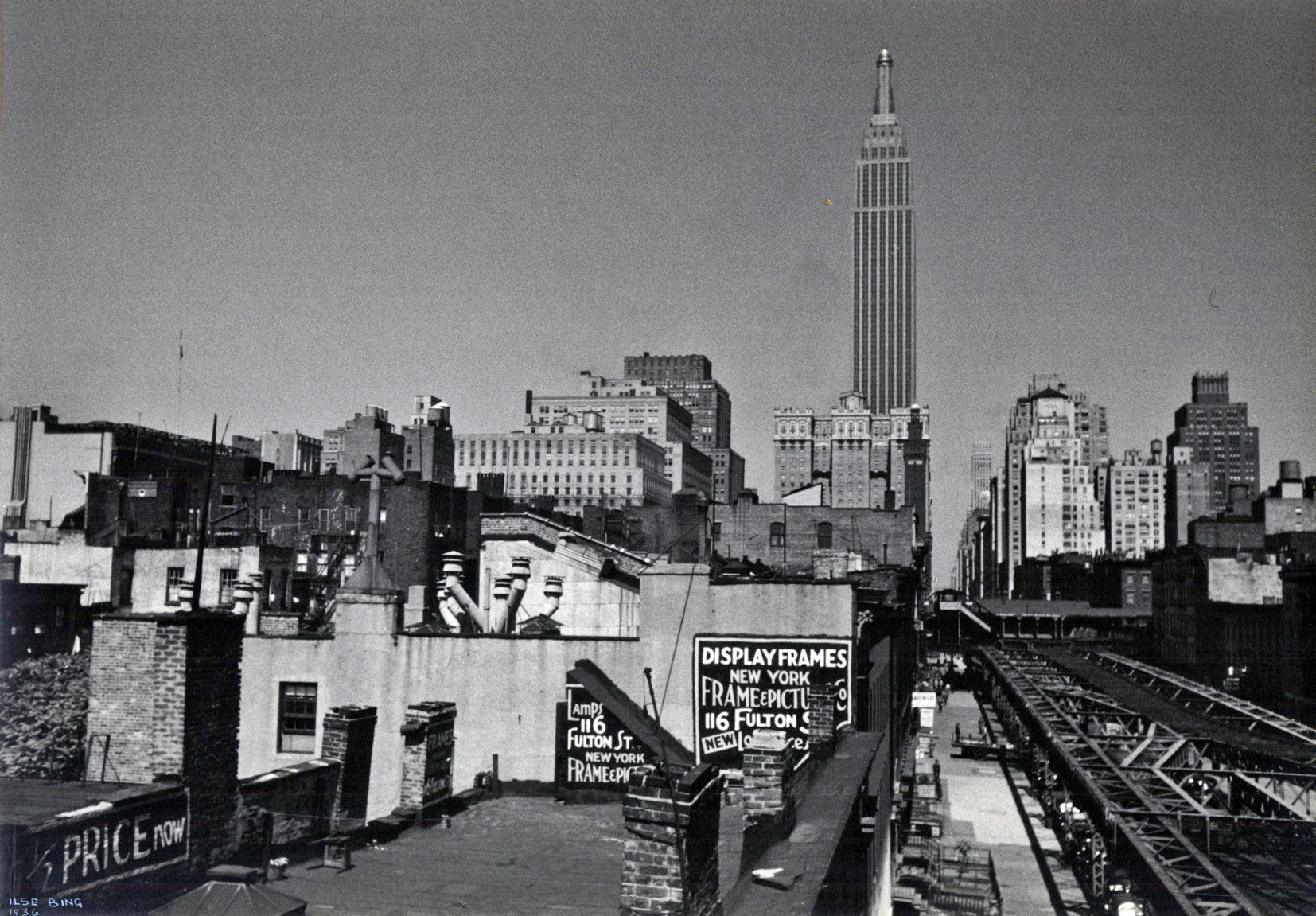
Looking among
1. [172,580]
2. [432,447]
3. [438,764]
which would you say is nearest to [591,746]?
[438,764]

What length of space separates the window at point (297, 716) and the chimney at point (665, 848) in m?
17.3

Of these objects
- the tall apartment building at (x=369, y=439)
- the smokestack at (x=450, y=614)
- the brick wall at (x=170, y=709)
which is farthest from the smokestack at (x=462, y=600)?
the tall apartment building at (x=369, y=439)

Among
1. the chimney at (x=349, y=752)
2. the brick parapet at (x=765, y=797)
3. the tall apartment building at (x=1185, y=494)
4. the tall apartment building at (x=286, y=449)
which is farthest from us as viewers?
the tall apartment building at (x=1185, y=494)

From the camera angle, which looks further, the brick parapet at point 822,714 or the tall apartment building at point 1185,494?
the tall apartment building at point 1185,494

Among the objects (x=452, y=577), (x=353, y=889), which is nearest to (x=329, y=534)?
(x=452, y=577)

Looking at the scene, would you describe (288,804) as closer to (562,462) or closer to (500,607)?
(500,607)

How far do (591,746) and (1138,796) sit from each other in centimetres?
1322

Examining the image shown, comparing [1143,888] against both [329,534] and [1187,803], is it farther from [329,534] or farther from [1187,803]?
[329,534]

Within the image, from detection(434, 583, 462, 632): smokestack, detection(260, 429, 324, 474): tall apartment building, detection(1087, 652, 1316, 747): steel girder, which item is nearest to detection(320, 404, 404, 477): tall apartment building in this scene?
detection(260, 429, 324, 474): tall apartment building

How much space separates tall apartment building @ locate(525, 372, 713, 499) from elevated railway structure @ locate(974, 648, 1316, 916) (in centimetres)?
12168

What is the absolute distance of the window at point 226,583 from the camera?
4434 centimetres

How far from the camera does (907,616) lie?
55656 mm

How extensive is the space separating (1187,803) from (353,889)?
2298 centimetres

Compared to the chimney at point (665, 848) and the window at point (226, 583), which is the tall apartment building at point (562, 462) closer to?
the window at point (226, 583)
